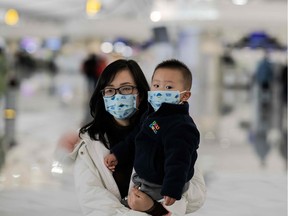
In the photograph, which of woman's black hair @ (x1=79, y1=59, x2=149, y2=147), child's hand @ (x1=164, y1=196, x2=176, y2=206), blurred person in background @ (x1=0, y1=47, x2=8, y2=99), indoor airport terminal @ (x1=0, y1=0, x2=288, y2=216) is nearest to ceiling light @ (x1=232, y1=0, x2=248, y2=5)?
indoor airport terminal @ (x1=0, y1=0, x2=288, y2=216)

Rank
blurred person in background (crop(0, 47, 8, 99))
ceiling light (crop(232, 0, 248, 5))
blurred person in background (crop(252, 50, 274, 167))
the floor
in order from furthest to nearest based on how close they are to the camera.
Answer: ceiling light (crop(232, 0, 248, 5)) < blurred person in background (crop(252, 50, 274, 167)) < blurred person in background (crop(0, 47, 8, 99)) < the floor

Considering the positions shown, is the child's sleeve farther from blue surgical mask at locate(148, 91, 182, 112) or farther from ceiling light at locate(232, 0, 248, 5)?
ceiling light at locate(232, 0, 248, 5)

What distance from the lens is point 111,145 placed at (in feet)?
7.59

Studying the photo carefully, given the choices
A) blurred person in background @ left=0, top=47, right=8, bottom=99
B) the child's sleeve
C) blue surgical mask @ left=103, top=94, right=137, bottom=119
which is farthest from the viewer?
blurred person in background @ left=0, top=47, right=8, bottom=99

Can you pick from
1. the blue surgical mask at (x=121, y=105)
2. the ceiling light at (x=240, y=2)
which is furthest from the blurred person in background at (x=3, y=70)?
the ceiling light at (x=240, y=2)

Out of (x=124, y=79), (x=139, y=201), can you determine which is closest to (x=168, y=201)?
(x=139, y=201)

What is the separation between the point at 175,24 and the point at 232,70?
18.9 m

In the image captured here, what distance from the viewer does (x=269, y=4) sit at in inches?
786

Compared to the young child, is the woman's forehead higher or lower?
higher

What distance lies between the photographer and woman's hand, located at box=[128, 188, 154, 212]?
83.0 inches

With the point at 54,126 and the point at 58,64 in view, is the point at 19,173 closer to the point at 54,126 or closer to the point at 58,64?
the point at 54,126

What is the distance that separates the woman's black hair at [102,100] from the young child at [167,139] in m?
0.13

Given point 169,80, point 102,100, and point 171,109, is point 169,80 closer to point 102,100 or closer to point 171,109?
point 171,109

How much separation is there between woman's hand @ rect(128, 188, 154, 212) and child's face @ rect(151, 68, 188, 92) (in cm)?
41
